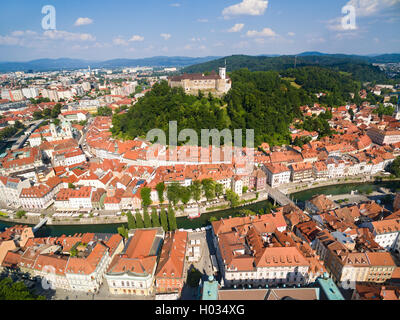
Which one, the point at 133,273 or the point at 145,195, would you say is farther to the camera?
the point at 145,195

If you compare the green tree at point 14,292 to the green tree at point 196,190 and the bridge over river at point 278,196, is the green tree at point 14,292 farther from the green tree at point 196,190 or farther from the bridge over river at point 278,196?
the bridge over river at point 278,196

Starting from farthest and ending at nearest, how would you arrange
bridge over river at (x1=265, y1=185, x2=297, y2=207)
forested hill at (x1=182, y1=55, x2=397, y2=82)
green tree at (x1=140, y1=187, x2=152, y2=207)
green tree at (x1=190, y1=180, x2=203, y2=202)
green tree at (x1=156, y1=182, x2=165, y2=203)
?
forested hill at (x1=182, y1=55, x2=397, y2=82)
bridge over river at (x1=265, y1=185, x2=297, y2=207)
green tree at (x1=190, y1=180, x2=203, y2=202)
green tree at (x1=156, y1=182, x2=165, y2=203)
green tree at (x1=140, y1=187, x2=152, y2=207)

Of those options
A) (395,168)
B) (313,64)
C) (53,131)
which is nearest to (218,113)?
(395,168)

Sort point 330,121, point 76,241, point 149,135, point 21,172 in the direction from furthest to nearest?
point 330,121
point 149,135
point 21,172
point 76,241

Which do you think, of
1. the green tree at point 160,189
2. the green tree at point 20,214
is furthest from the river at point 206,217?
the green tree at point 160,189

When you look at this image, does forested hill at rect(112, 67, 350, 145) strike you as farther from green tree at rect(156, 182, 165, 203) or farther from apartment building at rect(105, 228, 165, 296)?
apartment building at rect(105, 228, 165, 296)

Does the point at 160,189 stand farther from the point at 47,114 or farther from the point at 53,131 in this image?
the point at 47,114

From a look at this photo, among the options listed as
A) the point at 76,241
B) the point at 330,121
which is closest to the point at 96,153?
the point at 76,241

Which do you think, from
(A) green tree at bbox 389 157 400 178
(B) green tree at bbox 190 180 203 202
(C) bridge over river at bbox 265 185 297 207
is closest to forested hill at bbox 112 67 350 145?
(C) bridge over river at bbox 265 185 297 207
